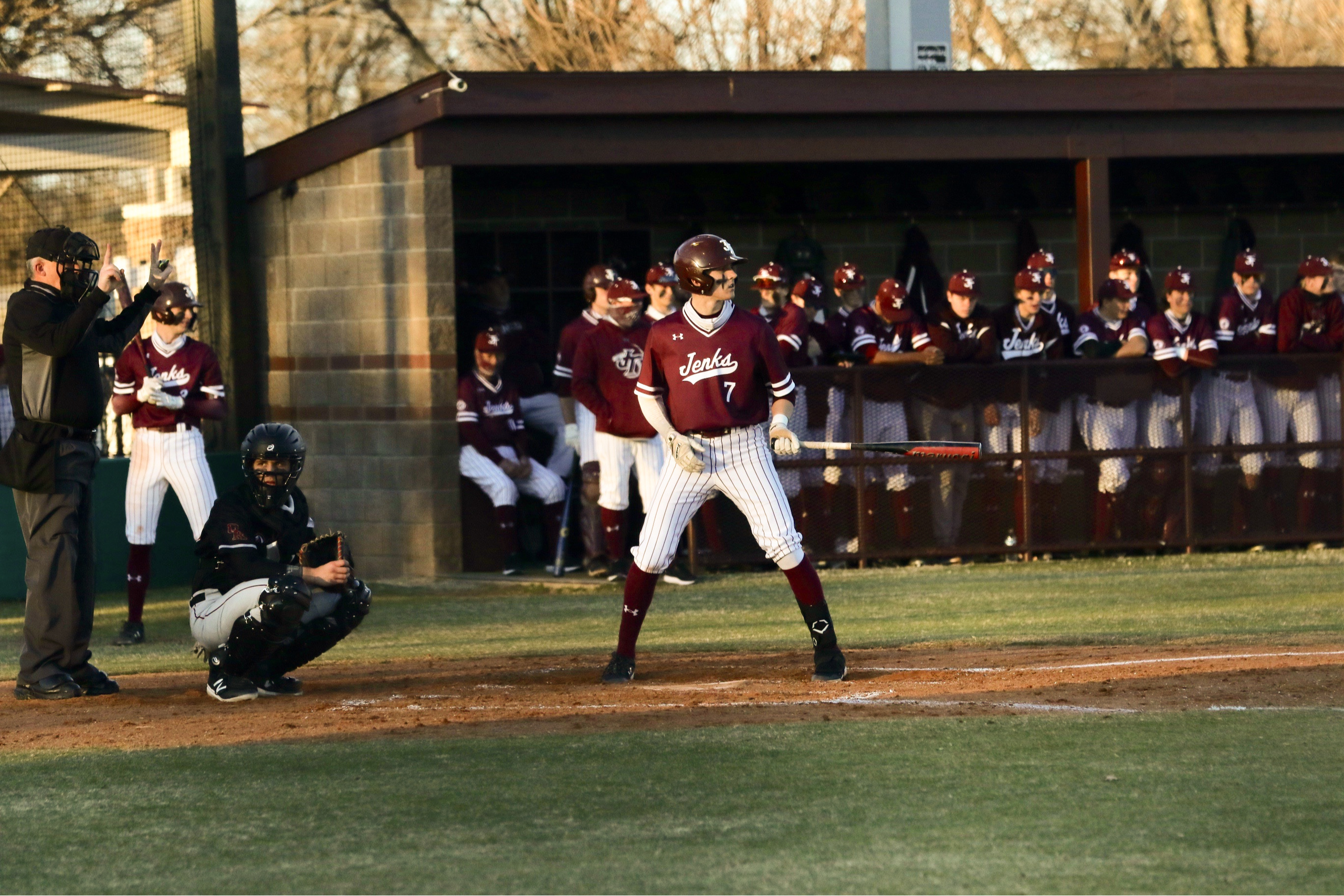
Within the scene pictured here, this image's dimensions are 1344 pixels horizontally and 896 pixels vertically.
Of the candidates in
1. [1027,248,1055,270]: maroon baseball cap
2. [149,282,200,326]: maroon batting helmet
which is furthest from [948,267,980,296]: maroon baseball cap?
[149,282,200,326]: maroon batting helmet

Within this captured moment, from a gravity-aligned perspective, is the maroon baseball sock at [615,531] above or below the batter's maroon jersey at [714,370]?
below

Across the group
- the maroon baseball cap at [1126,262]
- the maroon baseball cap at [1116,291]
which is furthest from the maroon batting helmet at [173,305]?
the maroon baseball cap at [1126,262]

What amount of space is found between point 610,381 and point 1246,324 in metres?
4.42

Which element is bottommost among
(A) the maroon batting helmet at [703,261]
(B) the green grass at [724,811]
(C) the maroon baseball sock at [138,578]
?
(B) the green grass at [724,811]

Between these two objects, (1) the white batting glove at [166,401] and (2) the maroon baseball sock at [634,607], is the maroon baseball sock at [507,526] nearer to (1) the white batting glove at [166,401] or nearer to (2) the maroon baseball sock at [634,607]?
(1) the white batting glove at [166,401]

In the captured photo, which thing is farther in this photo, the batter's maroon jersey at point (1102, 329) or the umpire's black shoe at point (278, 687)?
the batter's maroon jersey at point (1102, 329)

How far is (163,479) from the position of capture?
8805mm

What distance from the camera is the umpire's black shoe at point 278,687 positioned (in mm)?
6422

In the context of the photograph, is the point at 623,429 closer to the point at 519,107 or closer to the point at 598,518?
the point at 598,518

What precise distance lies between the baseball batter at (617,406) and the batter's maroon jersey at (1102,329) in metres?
2.91

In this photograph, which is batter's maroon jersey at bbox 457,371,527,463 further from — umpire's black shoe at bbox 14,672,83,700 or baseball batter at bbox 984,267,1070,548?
umpire's black shoe at bbox 14,672,83,700

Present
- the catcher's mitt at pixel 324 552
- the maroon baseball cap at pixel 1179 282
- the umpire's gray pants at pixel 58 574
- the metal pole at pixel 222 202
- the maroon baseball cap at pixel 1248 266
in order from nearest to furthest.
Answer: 1. the catcher's mitt at pixel 324 552
2. the umpire's gray pants at pixel 58 574
3. the maroon baseball cap at pixel 1179 282
4. the maroon baseball cap at pixel 1248 266
5. the metal pole at pixel 222 202

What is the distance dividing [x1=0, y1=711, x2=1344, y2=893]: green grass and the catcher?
0.92 meters

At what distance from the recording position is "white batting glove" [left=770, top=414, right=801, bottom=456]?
6.25 m
